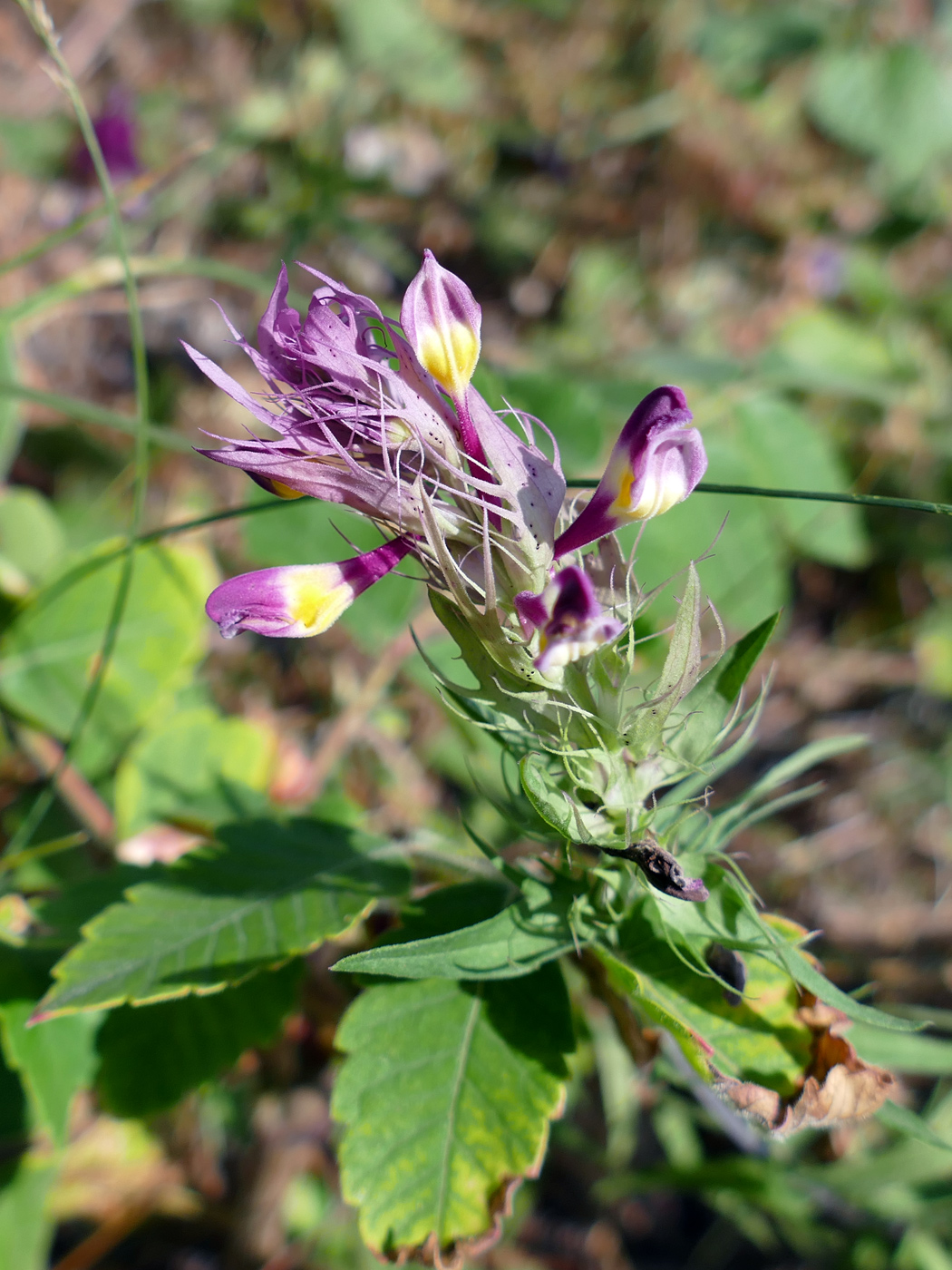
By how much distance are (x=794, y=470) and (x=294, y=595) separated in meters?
2.19

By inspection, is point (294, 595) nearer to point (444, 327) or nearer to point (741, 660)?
point (444, 327)

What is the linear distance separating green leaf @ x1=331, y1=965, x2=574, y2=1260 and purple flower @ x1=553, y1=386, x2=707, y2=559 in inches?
30.1

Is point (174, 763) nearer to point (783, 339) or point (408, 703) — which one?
point (408, 703)

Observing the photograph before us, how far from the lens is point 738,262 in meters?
4.44

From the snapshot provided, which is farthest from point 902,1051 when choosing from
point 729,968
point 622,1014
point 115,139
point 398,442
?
point 115,139

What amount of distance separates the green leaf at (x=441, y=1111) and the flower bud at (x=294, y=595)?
2.14ft

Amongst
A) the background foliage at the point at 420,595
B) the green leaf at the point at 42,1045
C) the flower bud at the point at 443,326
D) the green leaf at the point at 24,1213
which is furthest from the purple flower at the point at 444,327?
the green leaf at the point at 24,1213

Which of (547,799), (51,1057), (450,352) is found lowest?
→ (51,1057)

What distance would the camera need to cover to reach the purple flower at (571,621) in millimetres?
910

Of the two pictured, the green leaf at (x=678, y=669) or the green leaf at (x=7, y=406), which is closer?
the green leaf at (x=678, y=669)

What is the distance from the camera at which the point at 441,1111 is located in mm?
1293

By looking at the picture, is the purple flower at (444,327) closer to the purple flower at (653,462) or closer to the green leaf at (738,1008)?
the purple flower at (653,462)

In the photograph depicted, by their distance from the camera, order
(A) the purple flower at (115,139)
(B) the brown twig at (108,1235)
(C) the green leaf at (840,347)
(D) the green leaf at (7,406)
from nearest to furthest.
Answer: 1. (D) the green leaf at (7,406)
2. (B) the brown twig at (108,1235)
3. (A) the purple flower at (115,139)
4. (C) the green leaf at (840,347)

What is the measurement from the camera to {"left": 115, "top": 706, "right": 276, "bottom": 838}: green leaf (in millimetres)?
2184
